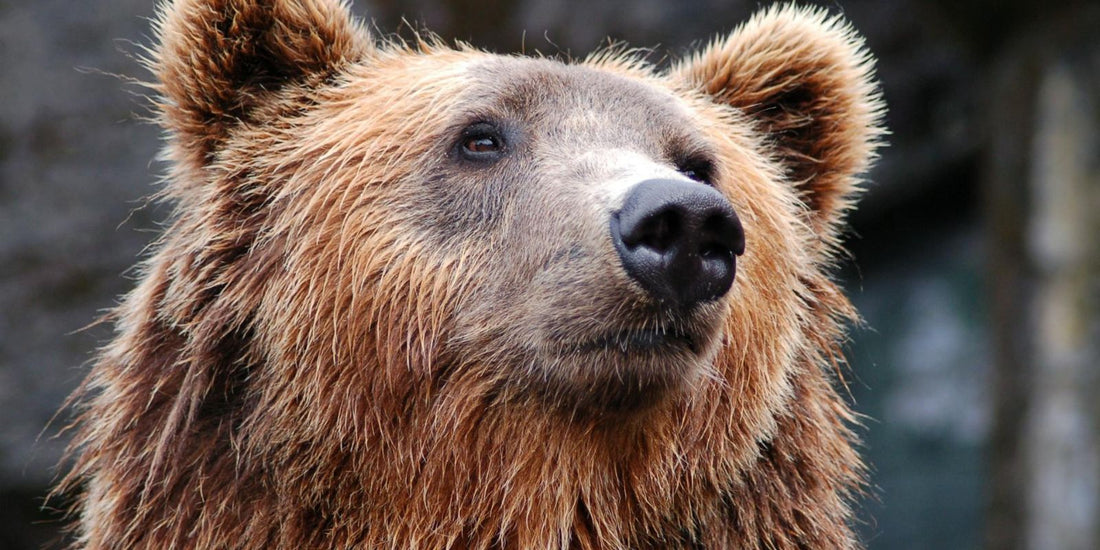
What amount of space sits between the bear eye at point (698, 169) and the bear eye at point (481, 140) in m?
0.74

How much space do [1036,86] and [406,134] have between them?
832 centimetres

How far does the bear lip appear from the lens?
3.71 metres

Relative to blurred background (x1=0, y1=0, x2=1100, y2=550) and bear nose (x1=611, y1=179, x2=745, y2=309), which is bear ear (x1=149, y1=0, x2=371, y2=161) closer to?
bear nose (x1=611, y1=179, x2=745, y2=309)

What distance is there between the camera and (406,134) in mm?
4383

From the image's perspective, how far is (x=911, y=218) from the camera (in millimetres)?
13727

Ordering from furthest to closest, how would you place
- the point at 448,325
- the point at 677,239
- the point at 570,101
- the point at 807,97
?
the point at 807,97 → the point at 570,101 → the point at 448,325 → the point at 677,239

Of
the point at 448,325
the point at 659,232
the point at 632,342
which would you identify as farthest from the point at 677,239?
the point at 448,325

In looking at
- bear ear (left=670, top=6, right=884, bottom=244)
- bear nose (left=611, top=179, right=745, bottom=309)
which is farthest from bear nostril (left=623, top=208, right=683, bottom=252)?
bear ear (left=670, top=6, right=884, bottom=244)

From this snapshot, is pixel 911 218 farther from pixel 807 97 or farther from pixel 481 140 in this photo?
pixel 481 140

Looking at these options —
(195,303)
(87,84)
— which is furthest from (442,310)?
(87,84)

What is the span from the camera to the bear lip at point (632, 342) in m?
3.71

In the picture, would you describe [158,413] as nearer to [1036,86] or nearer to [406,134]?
[406,134]

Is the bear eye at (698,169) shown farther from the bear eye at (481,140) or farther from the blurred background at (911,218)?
the blurred background at (911,218)

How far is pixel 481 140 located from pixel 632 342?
1.13 metres
